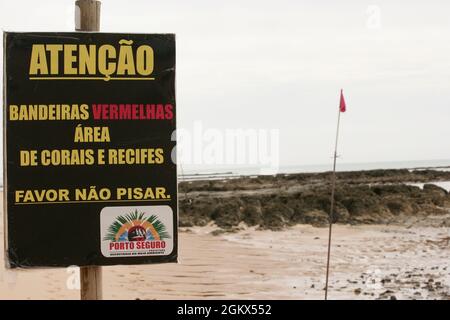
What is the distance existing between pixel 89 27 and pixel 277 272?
10485 millimetres

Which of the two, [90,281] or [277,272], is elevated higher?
[90,281]

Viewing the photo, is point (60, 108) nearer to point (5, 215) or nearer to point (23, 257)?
point (5, 215)

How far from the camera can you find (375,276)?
13.3m

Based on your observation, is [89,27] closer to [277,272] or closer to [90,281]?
[90,281]

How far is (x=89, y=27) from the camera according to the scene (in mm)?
4566

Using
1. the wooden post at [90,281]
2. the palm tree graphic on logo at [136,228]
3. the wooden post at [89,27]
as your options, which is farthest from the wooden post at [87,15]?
the wooden post at [90,281]

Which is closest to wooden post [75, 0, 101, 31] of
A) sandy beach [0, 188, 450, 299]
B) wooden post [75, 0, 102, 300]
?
wooden post [75, 0, 102, 300]

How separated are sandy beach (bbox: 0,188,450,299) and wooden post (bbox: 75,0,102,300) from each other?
558cm

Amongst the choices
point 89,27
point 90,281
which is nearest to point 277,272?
point 90,281

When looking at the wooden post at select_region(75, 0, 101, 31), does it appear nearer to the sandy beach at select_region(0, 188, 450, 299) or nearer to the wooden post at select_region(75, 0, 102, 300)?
the wooden post at select_region(75, 0, 102, 300)

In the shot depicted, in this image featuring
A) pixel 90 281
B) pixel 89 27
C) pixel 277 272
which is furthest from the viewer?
pixel 277 272

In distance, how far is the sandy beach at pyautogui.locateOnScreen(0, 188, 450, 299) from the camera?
452 inches

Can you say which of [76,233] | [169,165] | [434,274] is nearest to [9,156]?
[76,233]

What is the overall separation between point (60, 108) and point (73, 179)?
23.8 inches
